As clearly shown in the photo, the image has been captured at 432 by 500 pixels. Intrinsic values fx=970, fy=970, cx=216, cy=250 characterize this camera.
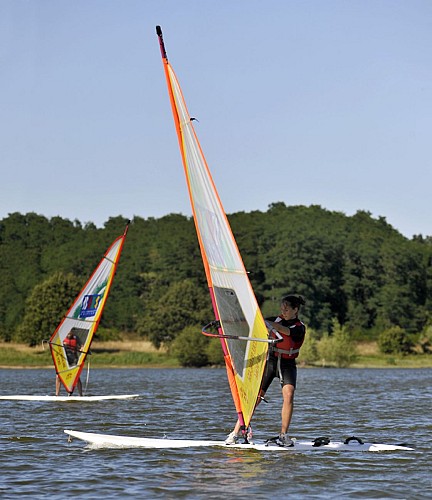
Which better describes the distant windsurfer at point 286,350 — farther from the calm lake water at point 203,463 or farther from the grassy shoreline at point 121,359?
the grassy shoreline at point 121,359

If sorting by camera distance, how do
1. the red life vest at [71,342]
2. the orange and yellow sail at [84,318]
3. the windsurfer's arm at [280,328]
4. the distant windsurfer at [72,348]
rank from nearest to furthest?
the windsurfer's arm at [280,328] → the orange and yellow sail at [84,318] → the distant windsurfer at [72,348] → the red life vest at [71,342]

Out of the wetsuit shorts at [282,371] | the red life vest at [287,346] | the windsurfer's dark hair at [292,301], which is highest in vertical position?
the windsurfer's dark hair at [292,301]

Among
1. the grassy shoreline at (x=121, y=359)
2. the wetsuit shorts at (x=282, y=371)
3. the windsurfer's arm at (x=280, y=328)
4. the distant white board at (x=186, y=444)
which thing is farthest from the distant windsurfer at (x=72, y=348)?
the grassy shoreline at (x=121, y=359)

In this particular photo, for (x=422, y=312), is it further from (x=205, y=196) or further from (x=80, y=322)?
(x=205, y=196)

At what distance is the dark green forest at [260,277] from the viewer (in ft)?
274

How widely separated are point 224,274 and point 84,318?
13413mm

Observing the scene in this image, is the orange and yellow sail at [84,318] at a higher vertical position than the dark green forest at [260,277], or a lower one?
lower

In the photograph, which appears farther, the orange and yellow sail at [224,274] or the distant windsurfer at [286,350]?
the distant windsurfer at [286,350]

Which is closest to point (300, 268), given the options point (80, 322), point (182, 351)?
point (182, 351)

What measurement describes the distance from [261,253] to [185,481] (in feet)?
288

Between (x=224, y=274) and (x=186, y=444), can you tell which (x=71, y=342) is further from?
(x=224, y=274)

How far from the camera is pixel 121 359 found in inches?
2852

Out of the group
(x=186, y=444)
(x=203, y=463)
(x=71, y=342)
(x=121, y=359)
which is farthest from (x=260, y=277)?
(x=203, y=463)

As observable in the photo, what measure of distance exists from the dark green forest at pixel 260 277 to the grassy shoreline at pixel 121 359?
280 centimetres
